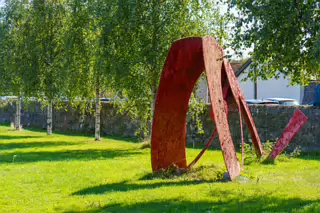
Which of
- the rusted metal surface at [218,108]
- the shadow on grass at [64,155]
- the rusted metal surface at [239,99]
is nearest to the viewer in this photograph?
the rusted metal surface at [218,108]

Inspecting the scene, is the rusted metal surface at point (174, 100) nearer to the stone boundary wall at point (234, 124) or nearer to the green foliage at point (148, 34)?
the green foliage at point (148, 34)

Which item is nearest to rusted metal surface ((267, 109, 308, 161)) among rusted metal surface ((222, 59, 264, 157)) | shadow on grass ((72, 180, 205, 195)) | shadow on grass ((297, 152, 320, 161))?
rusted metal surface ((222, 59, 264, 157))

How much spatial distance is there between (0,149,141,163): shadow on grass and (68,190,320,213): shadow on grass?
8192 millimetres

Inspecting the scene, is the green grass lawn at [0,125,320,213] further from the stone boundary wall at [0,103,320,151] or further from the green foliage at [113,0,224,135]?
the green foliage at [113,0,224,135]

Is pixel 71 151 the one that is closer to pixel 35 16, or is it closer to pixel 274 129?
pixel 274 129

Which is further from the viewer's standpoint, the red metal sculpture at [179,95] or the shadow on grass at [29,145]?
the shadow on grass at [29,145]

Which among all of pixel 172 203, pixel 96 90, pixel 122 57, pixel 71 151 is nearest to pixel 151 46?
pixel 122 57

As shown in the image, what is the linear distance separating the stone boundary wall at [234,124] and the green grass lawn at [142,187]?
→ 1995 millimetres

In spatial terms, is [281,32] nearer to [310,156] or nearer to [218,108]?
[218,108]

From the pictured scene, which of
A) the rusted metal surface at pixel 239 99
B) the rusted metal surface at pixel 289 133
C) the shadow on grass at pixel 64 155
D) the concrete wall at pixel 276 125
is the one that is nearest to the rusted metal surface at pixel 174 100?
the rusted metal surface at pixel 239 99

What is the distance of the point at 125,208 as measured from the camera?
29.7 ft

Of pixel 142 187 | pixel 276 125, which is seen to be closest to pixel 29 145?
pixel 276 125

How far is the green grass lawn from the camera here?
30.2 feet

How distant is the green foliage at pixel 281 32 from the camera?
9766mm
